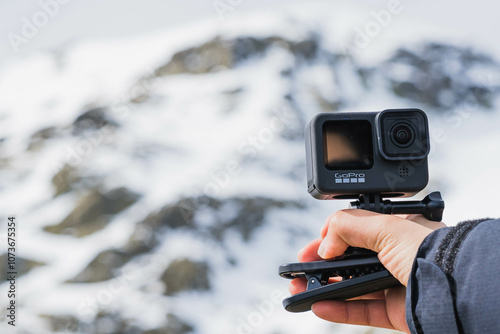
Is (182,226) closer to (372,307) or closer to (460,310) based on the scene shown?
(372,307)

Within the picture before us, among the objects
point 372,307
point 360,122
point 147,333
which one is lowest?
point 147,333

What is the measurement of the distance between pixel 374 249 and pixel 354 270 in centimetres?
7

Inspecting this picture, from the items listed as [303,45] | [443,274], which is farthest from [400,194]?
[303,45]

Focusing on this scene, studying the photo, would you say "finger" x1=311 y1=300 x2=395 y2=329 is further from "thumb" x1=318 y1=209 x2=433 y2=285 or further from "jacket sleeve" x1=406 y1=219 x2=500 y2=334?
"jacket sleeve" x1=406 y1=219 x2=500 y2=334

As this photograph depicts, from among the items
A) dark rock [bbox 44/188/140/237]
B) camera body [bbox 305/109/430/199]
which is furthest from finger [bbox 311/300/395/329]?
dark rock [bbox 44/188/140/237]

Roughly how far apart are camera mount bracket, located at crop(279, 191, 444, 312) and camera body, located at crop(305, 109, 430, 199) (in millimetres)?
29

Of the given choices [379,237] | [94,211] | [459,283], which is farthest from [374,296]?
[94,211]

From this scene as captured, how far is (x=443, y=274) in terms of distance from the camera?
1.79 feet

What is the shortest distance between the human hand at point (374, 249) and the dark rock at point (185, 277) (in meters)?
3.16

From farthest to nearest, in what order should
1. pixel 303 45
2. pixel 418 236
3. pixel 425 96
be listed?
pixel 303 45 < pixel 425 96 < pixel 418 236

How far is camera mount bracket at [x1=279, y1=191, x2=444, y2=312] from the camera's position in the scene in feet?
2.65

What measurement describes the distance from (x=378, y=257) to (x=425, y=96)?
576 centimetres

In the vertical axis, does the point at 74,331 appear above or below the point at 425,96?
below

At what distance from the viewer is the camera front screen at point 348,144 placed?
87cm
